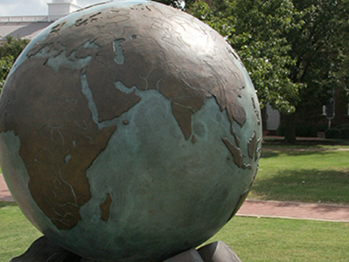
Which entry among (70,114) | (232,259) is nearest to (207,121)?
(70,114)

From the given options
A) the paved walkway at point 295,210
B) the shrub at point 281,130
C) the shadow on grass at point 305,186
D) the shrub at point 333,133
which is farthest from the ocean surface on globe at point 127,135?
the shrub at point 281,130

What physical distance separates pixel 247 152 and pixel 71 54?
1652 millimetres

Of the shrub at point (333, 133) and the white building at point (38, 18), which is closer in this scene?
the shrub at point (333, 133)

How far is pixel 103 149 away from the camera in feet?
10.6

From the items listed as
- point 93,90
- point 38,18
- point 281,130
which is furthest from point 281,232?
point 38,18

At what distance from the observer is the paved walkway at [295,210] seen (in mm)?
8836

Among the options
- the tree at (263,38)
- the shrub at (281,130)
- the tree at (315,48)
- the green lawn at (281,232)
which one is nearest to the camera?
the green lawn at (281,232)

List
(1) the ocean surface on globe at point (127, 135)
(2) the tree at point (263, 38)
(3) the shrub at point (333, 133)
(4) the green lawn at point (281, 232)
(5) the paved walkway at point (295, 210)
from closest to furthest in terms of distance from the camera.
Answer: (1) the ocean surface on globe at point (127, 135) → (4) the green lawn at point (281, 232) → (5) the paved walkway at point (295, 210) → (2) the tree at point (263, 38) → (3) the shrub at point (333, 133)

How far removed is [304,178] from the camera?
13.5m

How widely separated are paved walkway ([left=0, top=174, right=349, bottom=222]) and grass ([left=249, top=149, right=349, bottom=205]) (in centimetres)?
62

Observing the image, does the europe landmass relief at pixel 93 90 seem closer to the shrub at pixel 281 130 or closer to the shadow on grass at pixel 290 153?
the shadow on grass at pixel 290 153

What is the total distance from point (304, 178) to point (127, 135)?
11.3m

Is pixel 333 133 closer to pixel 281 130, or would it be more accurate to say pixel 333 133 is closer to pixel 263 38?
pixel 281 130

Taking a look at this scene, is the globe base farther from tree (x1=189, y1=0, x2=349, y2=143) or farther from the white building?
the white building
